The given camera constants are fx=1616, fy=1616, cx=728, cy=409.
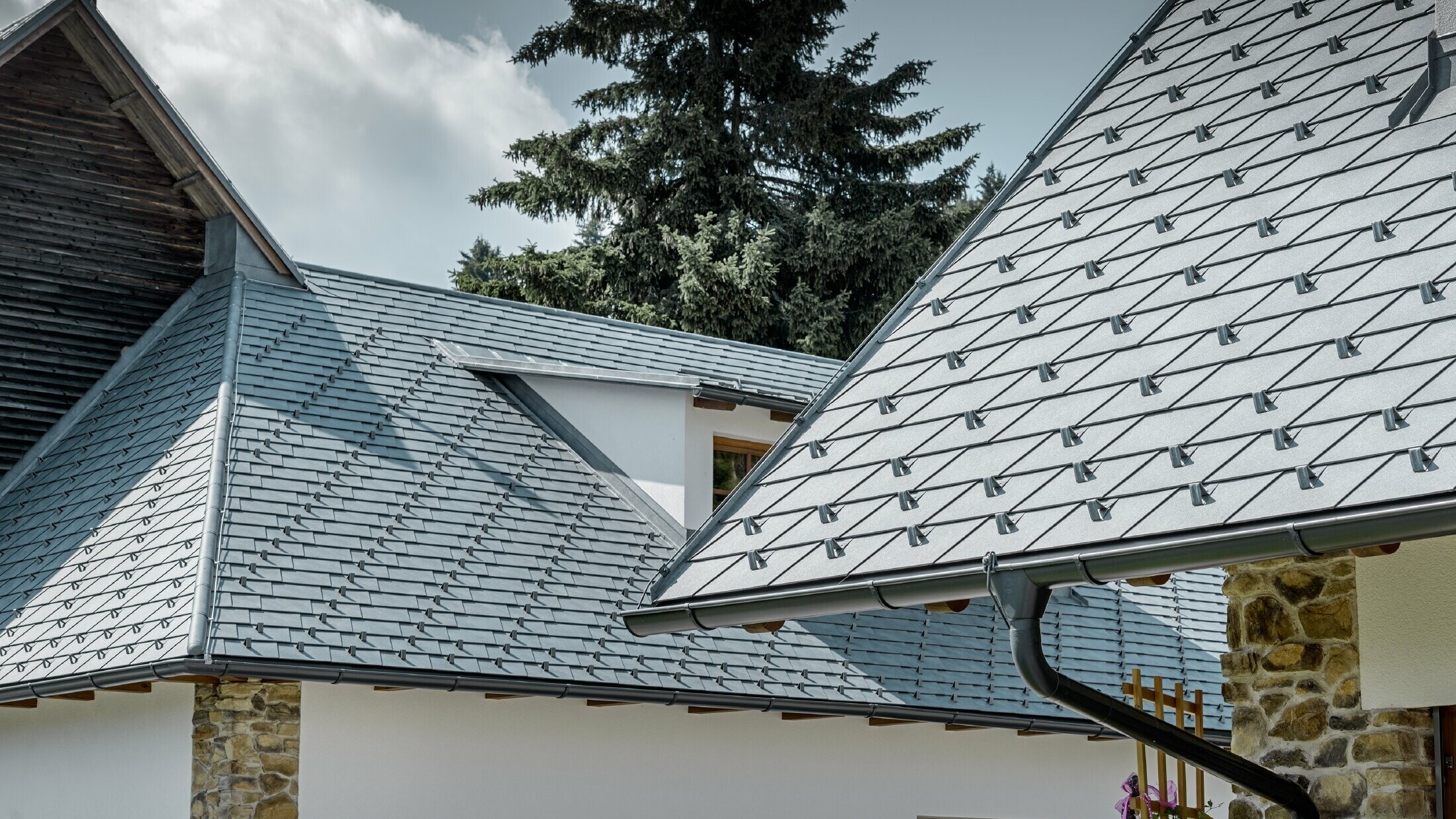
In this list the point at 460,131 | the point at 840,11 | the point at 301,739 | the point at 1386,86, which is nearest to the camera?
the point at 1386,86

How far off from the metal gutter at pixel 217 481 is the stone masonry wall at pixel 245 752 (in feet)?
1.78

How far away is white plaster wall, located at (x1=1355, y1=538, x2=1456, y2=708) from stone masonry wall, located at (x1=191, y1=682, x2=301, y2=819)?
582cm

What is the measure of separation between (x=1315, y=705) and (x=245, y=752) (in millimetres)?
5700

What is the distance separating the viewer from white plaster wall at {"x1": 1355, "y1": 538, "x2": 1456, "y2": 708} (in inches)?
224

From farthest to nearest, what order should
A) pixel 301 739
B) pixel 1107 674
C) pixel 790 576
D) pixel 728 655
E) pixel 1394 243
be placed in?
pixel 1107 674
pixel 728 655
pixel 301 739
pixel 790 576
pixel 1394 243

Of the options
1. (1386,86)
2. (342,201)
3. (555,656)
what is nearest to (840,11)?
(342,201)

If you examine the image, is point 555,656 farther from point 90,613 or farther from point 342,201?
point 342,201

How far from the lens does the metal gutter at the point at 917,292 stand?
21.9ft

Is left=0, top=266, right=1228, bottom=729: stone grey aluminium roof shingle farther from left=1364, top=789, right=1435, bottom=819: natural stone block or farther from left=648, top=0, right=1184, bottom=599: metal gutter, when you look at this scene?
left=1364, top=789, right=1435, bottom=819: natural stone block

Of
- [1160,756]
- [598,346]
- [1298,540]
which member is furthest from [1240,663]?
[598,346]

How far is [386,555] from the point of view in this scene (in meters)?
10.0

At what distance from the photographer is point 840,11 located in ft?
90.7

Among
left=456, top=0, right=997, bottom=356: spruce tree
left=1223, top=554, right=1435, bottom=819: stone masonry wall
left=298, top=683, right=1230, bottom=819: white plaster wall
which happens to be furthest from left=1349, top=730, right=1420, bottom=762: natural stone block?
left=456, top=0, right=997, bottom=356: spruce tree

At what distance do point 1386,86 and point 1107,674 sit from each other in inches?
258
